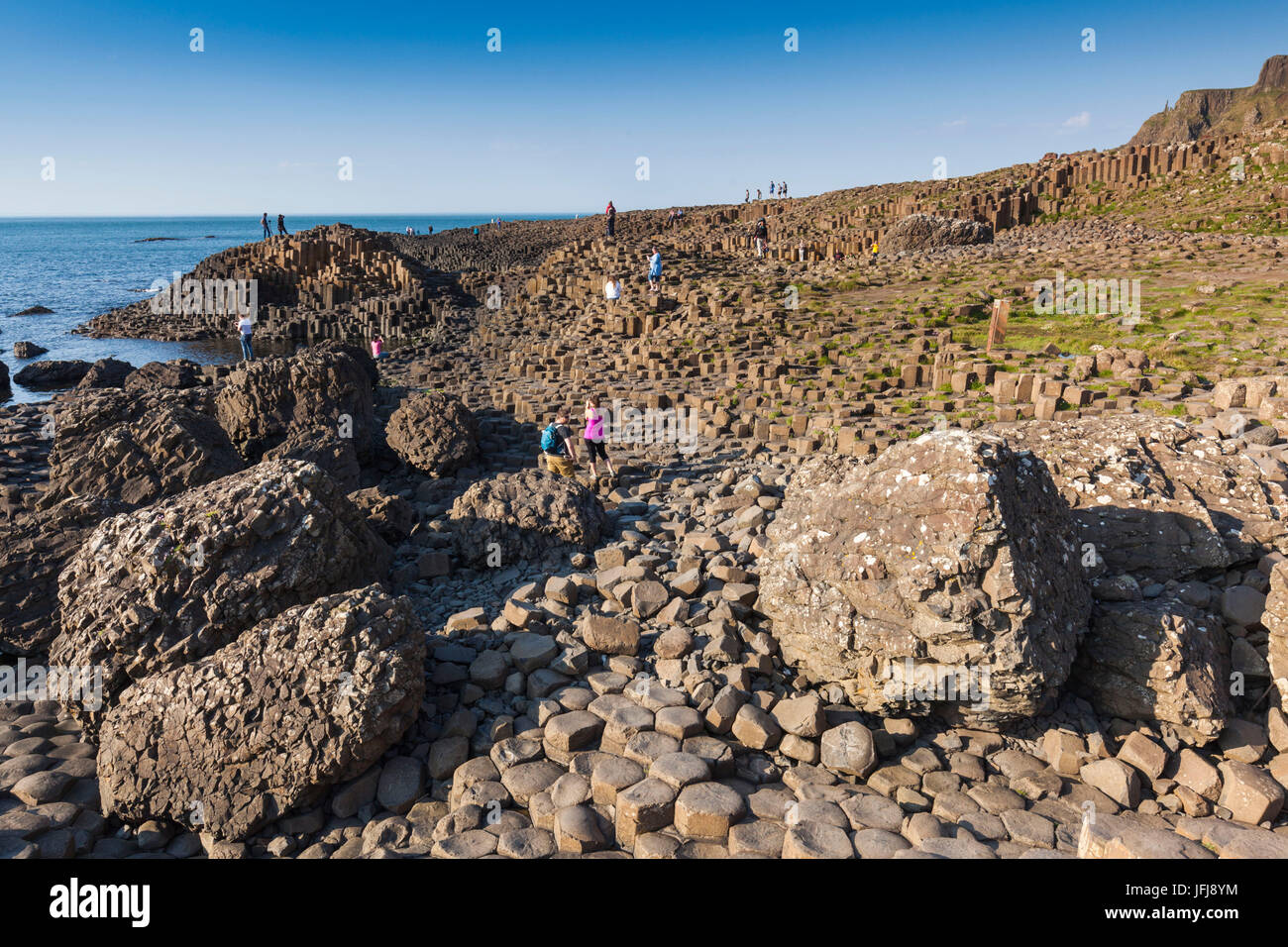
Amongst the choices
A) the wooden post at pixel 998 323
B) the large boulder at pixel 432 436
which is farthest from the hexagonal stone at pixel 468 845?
the wooden post at pixel 998 323

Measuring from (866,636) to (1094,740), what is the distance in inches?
83.1

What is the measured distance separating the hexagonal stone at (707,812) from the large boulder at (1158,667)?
373cm

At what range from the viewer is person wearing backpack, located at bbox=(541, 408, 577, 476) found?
12.6m

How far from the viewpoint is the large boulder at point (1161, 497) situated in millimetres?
7711

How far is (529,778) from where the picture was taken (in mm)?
6121

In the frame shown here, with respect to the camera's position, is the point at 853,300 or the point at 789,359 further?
the point at 853,300

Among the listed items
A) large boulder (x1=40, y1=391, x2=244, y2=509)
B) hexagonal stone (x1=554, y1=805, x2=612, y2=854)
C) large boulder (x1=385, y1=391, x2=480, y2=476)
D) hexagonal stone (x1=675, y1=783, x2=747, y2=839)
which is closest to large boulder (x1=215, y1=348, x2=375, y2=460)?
large boulder (x1=385, y1=391, x2=480, y2=476)

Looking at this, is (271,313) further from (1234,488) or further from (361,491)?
(1234,488)

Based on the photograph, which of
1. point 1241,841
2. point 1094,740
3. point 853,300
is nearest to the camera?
point 1241,841

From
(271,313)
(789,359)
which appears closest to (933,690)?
(789,359)

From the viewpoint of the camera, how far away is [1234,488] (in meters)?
8.40

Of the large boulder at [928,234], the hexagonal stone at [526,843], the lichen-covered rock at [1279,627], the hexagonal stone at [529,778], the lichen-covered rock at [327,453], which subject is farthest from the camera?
the large boulder at [928,234]

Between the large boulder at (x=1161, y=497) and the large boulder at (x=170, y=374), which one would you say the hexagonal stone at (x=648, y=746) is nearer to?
the large boulder at (x=1161, y=497)

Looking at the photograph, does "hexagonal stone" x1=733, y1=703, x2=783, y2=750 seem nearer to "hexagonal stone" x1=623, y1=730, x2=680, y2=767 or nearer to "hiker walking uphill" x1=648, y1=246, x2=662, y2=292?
"hexagonal stone" x1=623, y1=730, x2=680, y2=767
